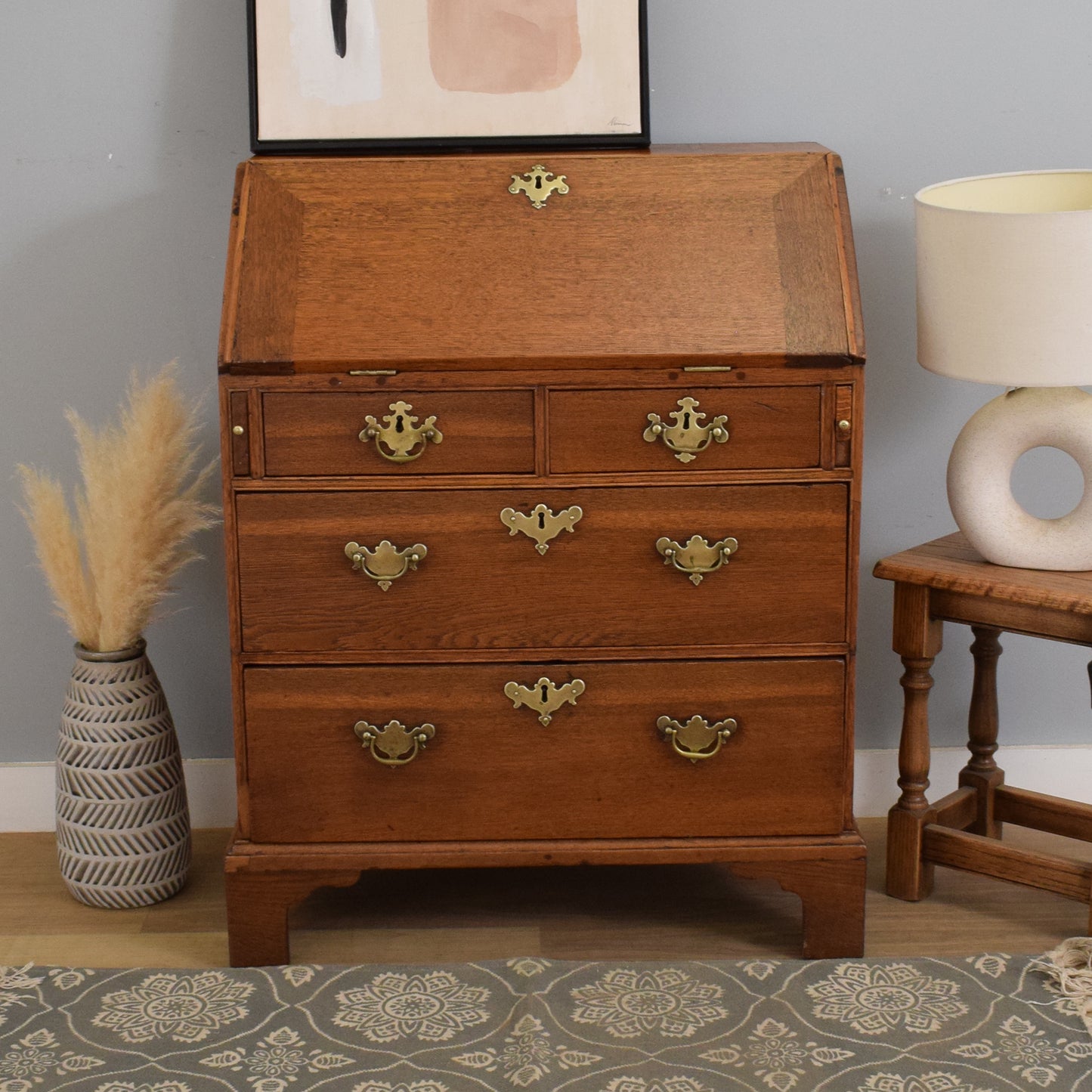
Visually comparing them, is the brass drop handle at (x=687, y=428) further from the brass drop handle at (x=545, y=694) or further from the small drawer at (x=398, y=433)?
the brass drop handle at (x=545, y=694)

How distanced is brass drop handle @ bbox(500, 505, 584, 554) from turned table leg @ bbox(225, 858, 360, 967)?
598 millimetres

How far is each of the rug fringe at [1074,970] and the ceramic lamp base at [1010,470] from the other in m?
0.58

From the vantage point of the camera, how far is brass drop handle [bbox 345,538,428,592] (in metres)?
1.97

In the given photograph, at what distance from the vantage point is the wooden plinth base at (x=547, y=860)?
6.78 ft

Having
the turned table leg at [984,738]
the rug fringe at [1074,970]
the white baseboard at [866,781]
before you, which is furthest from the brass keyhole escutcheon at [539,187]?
the rug fringe at [1074,970]

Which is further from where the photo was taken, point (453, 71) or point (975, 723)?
point (975, 723)

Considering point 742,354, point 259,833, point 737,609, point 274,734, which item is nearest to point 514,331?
point 742,354

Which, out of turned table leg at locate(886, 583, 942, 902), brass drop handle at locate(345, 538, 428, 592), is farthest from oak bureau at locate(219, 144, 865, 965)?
turned table leg at locate(886, 583, 942, 902)

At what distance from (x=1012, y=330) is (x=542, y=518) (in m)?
0.75

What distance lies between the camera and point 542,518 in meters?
1.96

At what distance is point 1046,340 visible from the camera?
1985 millimetres

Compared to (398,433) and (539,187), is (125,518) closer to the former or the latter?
(398,433)

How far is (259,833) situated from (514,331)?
2.81 ft

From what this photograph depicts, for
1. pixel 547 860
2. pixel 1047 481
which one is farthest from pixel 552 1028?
pixel 1047 481
